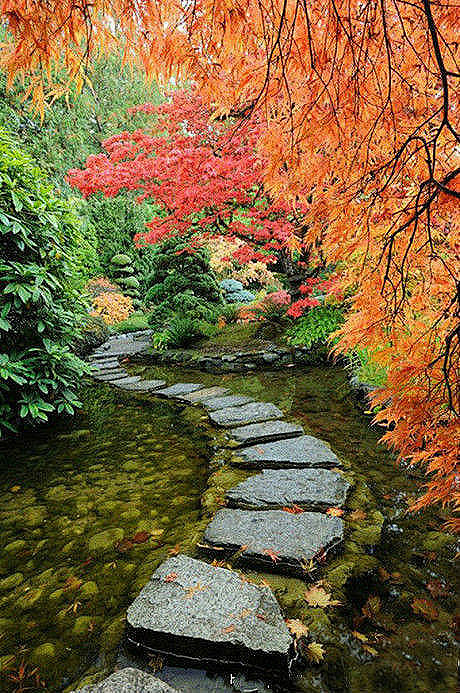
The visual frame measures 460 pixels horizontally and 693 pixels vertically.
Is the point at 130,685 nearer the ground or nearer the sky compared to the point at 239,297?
nearer the ground

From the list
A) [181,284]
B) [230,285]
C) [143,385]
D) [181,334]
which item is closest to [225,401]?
[143,385]

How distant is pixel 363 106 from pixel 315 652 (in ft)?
6.06

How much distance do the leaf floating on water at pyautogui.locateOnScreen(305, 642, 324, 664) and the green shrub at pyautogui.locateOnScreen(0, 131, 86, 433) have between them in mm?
2481

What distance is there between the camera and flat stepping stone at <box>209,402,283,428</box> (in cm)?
328

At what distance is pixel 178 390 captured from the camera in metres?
4.52

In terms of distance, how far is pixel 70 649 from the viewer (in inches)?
52.4

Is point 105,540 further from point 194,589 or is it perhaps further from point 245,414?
point 245,414

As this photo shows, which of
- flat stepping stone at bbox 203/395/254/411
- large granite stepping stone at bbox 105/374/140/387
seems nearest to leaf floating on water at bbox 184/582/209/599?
flat stepping stone at bbox 203/395/254/411

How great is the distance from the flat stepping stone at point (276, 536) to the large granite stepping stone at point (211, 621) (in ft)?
0.61

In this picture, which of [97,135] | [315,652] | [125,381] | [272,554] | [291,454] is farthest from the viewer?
[97,135]

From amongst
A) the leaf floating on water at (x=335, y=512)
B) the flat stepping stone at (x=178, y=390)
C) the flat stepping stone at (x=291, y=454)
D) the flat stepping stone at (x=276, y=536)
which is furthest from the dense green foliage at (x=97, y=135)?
the leaf floating on water at (x=335, y=512)

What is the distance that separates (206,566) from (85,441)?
2.05 m

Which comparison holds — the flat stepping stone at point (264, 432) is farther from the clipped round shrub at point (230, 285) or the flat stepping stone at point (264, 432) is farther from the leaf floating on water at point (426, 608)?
the clipped round shrub at point (230, 285)

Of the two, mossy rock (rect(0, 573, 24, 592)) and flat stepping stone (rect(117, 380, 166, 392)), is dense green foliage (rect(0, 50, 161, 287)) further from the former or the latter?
mossy rock (rect(0, 573, 24, 592))
